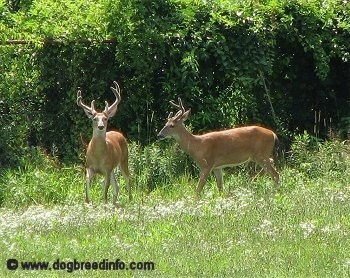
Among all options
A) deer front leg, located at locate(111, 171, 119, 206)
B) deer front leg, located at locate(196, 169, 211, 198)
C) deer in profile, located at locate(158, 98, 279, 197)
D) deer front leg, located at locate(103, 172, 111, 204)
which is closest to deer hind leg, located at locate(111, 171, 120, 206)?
deer front leg, located at locate(111, 171, 119, 206)

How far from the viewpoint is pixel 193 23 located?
1805 centimetres

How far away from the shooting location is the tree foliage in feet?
57.4

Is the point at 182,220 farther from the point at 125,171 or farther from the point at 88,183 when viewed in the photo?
the point at 125,171

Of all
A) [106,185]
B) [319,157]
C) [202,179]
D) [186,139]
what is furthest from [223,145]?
[106,185]

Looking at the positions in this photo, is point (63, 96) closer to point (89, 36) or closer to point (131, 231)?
point (89, 36)

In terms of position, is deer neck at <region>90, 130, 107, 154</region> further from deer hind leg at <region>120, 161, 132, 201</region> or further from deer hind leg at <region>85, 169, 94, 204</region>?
deer hind leg at <region>120, 161, 132, 201</region>

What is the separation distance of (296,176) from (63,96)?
12.3ft

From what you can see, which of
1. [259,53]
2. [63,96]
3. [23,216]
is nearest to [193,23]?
[259,53]

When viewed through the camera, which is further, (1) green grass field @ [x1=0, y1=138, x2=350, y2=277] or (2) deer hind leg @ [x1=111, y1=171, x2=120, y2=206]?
(2) deer hind leg @ [x1=111, y1=171, x2=120, y2=206]

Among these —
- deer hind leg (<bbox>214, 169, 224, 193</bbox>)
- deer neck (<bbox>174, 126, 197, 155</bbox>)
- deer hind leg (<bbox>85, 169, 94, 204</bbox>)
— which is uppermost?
deer neck (<bbox>174, 126, 197, 155</bbox>)

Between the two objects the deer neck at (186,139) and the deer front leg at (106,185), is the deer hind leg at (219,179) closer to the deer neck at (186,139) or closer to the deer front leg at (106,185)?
the deer neck at (186,139)

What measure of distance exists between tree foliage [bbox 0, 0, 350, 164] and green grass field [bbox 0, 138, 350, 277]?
2.82 feet

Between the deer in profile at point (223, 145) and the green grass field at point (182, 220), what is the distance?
0.27 meters

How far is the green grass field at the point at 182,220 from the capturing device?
34.7ft
